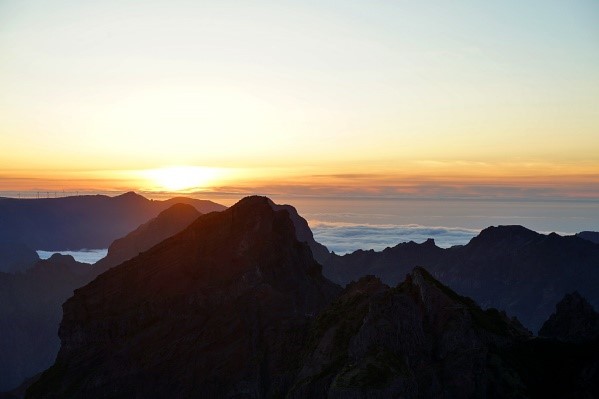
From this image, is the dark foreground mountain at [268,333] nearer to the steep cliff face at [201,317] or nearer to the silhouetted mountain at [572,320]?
the steep cliff face at [201,317]

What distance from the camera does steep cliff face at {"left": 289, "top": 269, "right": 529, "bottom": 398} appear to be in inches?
3219

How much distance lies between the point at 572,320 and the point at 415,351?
41975mm

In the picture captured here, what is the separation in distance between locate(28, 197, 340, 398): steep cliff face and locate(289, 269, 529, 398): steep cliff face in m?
20.6

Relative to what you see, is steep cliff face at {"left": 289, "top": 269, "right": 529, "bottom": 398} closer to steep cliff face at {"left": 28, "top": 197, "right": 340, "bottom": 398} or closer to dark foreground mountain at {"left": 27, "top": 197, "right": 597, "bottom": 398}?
dark foreground mountain at {"left": 27, "top": 197, "right": 597, "bottom": 398}

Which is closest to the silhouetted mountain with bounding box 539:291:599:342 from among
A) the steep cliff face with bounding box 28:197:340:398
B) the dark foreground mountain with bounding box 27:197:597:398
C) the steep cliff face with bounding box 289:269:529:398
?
the dark foreground mountain with bounding box 27:197:597:398

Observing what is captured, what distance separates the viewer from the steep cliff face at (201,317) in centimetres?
12469

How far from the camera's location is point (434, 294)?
91.8 metres

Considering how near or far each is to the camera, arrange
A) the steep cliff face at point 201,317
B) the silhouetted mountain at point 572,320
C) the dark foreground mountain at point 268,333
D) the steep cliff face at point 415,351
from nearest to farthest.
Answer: the steep cliff face at point 415,351 < the dark foreground mountain at point 268,333 < the silhouetted mountain at point 572,320 < the steep cliff face at point 201,317

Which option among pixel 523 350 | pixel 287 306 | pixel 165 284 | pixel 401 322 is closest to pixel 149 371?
pixel 165 284

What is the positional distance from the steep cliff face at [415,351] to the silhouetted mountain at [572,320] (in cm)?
1828

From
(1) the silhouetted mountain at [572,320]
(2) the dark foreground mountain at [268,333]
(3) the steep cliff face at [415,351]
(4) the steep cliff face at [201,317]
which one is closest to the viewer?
(3) the steep cliff face at [415,351]

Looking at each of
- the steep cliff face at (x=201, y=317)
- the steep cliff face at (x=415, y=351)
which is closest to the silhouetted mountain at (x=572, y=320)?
the steep cliff face at (x=415, y=351)

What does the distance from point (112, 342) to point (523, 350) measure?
3321 inches

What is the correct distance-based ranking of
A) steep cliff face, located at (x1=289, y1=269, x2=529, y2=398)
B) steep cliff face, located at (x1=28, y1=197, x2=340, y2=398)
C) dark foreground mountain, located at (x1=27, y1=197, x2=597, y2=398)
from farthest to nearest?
steep cliff face, located at (x1=28, y1=197, x2=340, y2=398) < dark foreground mountain, located at (x1=27, y1=197, x2=597, y2=398) < steep cliff face, located at (x1=289, y1=269, x2=529, y2=398)
